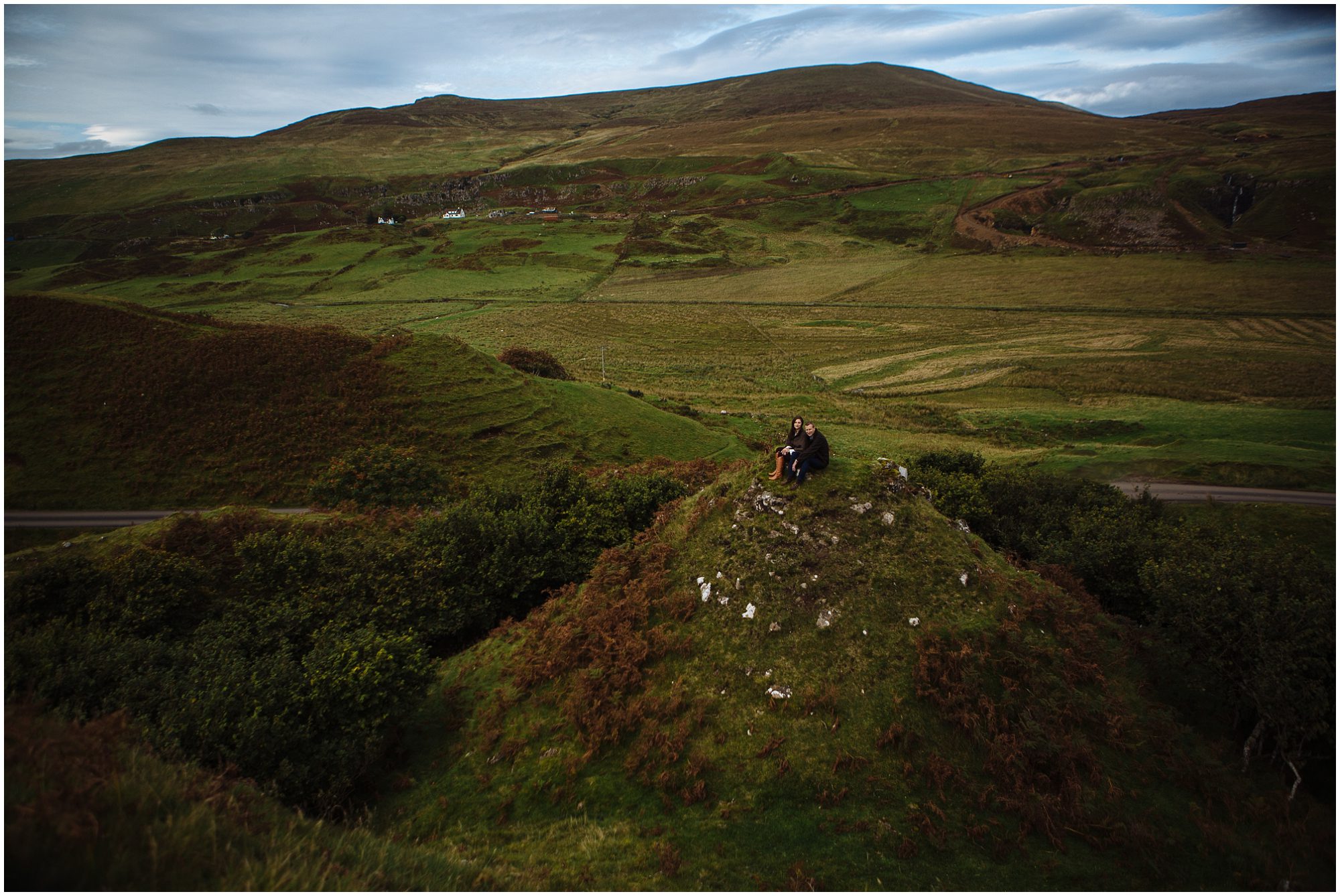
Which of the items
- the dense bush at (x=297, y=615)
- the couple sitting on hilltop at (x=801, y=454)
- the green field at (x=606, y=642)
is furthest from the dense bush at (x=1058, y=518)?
the dense bush at (x=297, y=615)

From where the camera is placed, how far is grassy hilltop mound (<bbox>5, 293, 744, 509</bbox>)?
40844 mm

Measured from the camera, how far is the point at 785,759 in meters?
14.9

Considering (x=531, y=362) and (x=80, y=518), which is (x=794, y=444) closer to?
(x=80, y=518)

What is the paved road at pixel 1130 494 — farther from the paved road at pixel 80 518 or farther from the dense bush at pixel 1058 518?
the dense bush at pixel 1058 518

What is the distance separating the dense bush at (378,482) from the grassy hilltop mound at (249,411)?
4.76 metres

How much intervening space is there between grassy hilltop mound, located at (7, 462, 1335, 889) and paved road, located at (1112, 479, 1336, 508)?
30356 millimetres

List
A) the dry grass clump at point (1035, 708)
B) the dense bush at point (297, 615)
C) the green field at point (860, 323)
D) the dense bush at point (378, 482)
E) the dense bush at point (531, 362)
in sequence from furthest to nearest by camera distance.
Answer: the dense bush at point (531, 362)
the green field at point (860, 323)
the dense bush at point (378, 482)
the dense bush at point (297, 615)
the dry grass clump at point (1035, 708)

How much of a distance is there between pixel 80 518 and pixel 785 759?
45.8 metres

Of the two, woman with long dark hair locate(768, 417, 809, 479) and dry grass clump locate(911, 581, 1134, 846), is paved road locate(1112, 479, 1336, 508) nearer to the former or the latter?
dry grass clump locate(911, 581, 1134, 846)

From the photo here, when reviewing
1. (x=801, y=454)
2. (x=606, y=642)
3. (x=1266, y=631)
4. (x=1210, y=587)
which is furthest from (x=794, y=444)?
(x=1266, y=631)

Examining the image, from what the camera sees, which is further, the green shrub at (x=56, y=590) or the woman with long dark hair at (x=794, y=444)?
the green shrub at (x=56, y=590)

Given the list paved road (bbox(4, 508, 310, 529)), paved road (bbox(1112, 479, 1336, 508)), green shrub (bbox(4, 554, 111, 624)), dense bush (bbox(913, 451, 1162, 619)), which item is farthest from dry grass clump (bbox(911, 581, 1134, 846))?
paved road (bbox(4, 508, 310, 529))

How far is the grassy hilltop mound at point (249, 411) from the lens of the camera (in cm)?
4084

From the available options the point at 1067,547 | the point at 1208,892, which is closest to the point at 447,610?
the point at 1208,892
